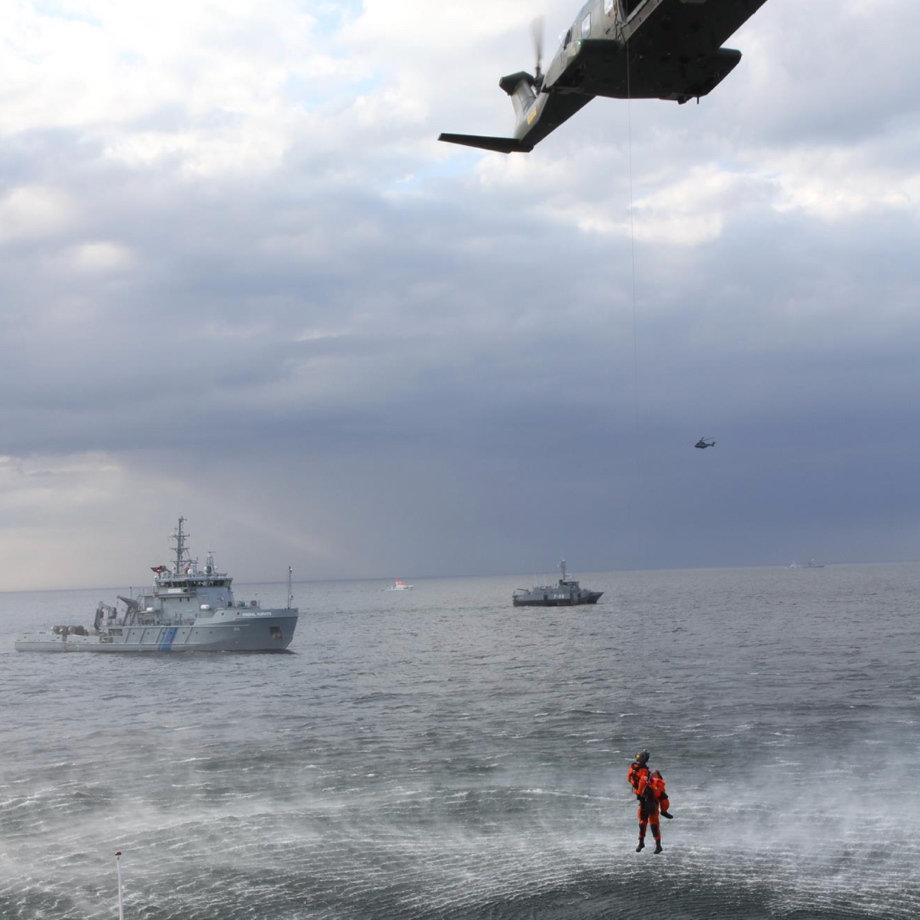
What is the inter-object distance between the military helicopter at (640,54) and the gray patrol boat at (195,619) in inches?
2326

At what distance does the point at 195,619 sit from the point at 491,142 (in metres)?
60.4

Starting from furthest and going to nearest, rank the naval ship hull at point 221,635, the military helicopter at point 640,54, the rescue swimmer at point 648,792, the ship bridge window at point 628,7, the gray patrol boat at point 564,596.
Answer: the gray patrol boat at point 564,596 < the naval ship hull at point 221,635 < the rescue swimmer at point 648,792 < the ship bridge window at point 628,7 < the military helicopter at point 640,54

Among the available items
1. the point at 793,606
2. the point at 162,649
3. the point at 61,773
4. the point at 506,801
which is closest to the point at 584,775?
the point at 506,801

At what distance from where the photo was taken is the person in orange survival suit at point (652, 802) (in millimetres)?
16625

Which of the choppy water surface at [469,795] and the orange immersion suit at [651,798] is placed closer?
the choppy water surface at [469,795]

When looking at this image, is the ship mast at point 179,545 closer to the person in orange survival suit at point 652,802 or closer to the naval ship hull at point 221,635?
the naval ship hull at point 221,635

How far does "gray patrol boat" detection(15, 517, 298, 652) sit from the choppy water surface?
14959 millimetres

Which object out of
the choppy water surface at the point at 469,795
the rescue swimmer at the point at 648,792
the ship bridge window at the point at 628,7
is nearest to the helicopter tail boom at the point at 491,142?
the ship bridge window at the point at 628,7

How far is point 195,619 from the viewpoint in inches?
2805

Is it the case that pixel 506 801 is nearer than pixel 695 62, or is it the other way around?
pixel 695 62

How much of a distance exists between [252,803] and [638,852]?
11.0 metres

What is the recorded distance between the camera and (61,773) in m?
28.7

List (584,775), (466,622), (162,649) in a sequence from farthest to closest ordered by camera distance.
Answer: (466,622), (162,649), (584,775)

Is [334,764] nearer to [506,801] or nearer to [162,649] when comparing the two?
[506,801]
